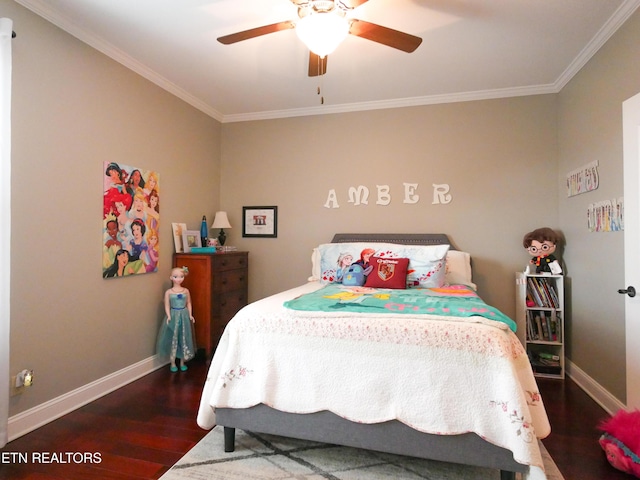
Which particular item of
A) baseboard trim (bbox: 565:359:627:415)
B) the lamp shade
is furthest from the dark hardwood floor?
the lamp shade

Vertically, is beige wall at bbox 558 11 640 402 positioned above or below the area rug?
above

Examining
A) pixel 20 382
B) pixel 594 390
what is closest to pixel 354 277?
pixel 594 390

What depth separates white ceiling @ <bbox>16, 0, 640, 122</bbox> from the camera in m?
2.25

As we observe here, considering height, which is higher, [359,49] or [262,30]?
[359,49]

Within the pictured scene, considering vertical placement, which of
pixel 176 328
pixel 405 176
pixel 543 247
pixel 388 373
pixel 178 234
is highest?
pixel 405 176

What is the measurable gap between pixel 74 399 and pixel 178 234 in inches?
61.9

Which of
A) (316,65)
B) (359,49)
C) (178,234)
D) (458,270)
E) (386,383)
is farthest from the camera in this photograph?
(178,234)

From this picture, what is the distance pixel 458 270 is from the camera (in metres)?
3.25

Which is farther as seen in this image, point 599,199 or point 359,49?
point 359,49

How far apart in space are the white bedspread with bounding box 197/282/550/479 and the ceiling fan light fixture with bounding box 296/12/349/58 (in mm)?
1386

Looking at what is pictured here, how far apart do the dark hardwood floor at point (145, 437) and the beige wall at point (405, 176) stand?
1.30 metres

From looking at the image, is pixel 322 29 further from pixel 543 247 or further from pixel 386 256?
pixel 543 247

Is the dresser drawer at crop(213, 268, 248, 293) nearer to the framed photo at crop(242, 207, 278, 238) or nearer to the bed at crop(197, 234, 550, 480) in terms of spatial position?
the framed photo at crop(242, 207, 278, 238)

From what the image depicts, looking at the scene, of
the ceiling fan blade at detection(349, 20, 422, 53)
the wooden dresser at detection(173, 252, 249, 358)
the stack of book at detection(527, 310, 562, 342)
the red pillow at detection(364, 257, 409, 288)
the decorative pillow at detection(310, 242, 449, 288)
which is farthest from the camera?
the wooden dresser at detection(173, 252, 249, 358)
